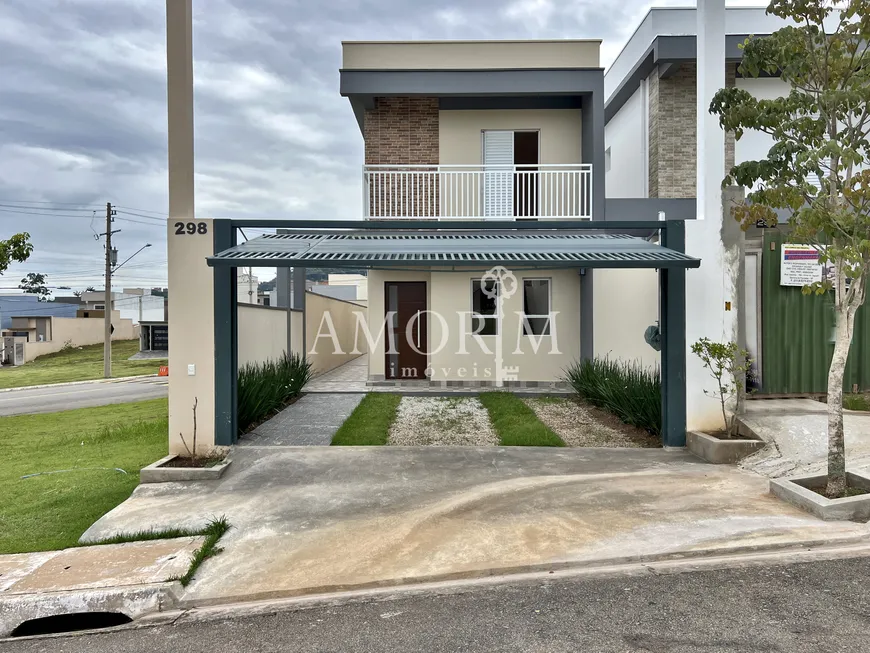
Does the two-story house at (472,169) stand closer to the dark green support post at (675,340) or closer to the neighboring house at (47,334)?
the dark green support post at (675,340)

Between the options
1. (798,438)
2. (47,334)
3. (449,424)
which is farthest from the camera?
(47,334)

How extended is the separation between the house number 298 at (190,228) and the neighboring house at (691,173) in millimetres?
5979

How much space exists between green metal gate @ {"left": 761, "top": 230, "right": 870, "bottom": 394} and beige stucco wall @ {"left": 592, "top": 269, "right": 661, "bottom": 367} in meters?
3.62

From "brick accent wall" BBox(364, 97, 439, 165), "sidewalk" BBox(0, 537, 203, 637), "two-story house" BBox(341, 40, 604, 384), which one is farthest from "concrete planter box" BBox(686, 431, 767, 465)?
"brick accent wall" BBox(364, 97, 439, 165)

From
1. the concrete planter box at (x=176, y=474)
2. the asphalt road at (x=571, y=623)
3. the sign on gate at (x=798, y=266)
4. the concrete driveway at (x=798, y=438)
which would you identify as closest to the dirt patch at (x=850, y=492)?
the concrete driveway at (x=798, y=438)

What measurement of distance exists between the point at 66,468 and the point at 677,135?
12479 millimetres

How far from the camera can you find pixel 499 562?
3.63 m

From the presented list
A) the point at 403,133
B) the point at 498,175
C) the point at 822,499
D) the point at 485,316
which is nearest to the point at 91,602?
the point at 822,499

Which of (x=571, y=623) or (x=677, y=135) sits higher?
(x=677, y=135)

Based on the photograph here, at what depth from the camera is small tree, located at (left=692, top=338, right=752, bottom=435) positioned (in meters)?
6.10

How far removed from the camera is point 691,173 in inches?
454

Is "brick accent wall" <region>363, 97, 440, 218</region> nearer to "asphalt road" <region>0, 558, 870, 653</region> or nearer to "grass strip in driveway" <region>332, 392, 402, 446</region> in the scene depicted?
"grass strip in driveway" <region>332, 392, 402, 446</region>

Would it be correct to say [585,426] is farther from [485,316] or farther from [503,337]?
[485,316]

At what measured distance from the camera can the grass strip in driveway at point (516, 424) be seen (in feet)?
23.0
